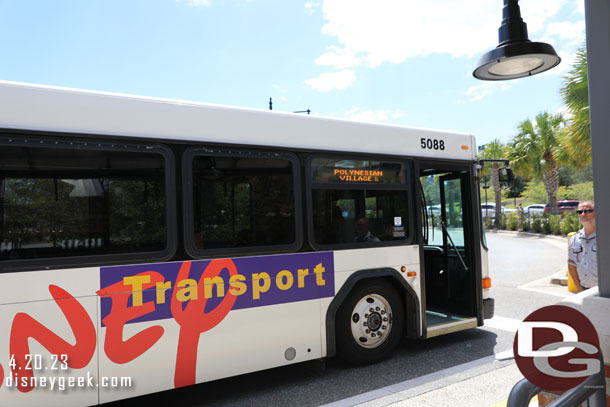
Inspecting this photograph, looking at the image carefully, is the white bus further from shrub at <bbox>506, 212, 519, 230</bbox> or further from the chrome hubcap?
shrub at <bbox>506, 212, 519, 230</bbox>

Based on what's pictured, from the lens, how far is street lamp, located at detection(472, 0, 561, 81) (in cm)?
356

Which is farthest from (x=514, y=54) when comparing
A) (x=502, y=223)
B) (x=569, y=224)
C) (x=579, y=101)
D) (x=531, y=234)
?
(x=502, y=223)

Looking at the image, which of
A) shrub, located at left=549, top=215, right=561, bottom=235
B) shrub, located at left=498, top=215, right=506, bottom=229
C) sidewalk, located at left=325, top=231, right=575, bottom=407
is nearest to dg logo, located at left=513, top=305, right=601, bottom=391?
sidewalk, located at left=325, top=231, right=575, bottom=407

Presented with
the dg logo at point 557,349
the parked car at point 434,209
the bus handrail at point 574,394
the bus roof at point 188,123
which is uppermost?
the bus roof at point 188,123

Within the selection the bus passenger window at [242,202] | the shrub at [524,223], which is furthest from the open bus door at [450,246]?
the shrub at [524,223]

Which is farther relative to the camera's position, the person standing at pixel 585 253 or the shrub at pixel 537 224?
the shrub at pixel 537 224

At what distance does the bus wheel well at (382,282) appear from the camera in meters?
4.71

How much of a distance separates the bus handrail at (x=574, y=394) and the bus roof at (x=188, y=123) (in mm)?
3249

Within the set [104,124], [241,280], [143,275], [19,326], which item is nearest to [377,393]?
[241,280]

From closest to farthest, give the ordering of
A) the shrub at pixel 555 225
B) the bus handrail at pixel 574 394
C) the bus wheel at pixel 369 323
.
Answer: the bus handrail at pixel 574 394, the bus wheel at pixel 369 323, the shrub at pixel 555 225

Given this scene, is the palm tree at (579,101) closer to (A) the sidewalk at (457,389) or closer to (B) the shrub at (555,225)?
(A) the sidewalk at (457,389)

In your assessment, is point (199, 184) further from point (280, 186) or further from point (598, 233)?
point (598, 233)

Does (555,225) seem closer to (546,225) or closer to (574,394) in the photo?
(546,225)

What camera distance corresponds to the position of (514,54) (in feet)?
11.7
